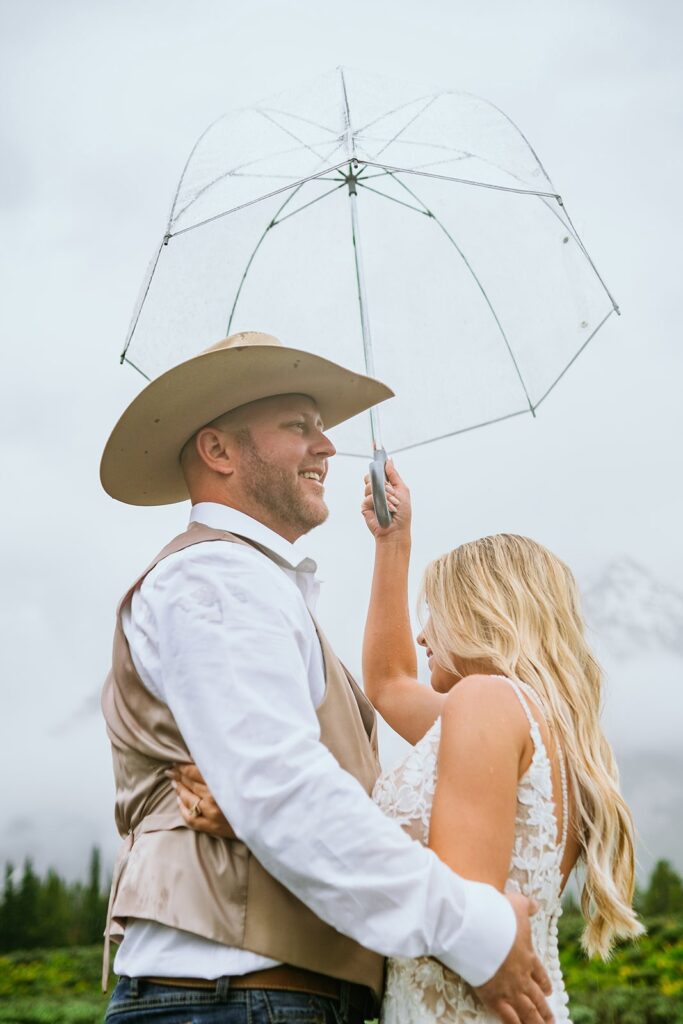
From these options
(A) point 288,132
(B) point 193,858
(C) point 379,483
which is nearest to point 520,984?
(B) point 193,858

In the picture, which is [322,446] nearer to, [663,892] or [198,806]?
[198,806]

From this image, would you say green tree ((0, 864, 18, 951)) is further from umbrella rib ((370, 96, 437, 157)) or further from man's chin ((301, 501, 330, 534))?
umbrella rib ((370, 96, 437, 157))

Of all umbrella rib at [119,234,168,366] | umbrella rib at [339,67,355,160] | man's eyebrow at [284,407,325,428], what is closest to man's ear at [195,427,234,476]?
man's eyebrow at [284,407,325,428]

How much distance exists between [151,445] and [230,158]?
1051 millimetres

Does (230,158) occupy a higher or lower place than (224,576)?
higher

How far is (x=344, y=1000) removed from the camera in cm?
211

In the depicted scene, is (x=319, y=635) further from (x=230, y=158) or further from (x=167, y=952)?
(x=230, y=158)

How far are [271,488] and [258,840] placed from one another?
1035 mm

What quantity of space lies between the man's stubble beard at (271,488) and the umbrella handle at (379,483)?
0.27 m

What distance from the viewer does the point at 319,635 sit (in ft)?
7.61

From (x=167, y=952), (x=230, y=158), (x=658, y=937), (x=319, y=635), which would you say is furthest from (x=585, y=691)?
(x=658, y=937)

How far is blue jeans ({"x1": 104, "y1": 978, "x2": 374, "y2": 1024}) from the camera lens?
1.96 meters

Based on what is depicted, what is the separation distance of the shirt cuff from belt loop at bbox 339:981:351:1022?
0.29 metres

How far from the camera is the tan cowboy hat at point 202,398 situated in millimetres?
2596
